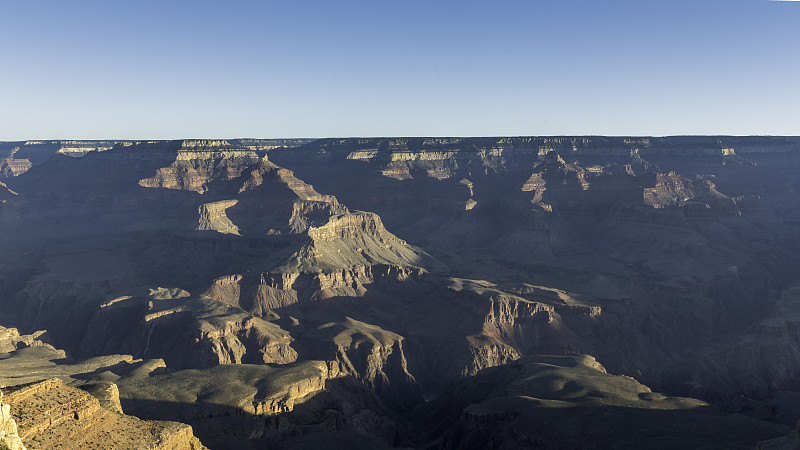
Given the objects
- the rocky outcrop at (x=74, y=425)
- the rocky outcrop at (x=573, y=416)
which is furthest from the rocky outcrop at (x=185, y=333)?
the rocky outcrop at (x=74, y=425)

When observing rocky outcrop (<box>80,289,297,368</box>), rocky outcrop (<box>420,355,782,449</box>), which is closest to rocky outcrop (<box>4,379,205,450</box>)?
rocky outcrop (<box>420,355,782,449</box>)

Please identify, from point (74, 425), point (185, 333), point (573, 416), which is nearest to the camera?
point (74, 425)

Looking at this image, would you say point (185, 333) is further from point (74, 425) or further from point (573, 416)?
point (74, 425)

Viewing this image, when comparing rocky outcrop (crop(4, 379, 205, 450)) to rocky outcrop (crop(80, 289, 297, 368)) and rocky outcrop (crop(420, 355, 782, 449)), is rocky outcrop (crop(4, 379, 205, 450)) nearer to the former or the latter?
rocky outcrop (crop(420, 355, 782, 449))

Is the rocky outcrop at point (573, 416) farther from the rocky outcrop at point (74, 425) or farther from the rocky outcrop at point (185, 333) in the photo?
the rocky outcrop at point (74, 425)

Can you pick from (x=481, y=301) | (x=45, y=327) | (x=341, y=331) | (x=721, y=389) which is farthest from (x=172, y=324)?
(x=721, y=389)

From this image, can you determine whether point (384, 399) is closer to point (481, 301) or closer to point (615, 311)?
point (481, 301)

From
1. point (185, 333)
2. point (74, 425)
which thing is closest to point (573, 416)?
point (74, 425)

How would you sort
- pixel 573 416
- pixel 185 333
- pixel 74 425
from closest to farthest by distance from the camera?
pixel 74 425 → pixel 573 416 → pixel 185 333

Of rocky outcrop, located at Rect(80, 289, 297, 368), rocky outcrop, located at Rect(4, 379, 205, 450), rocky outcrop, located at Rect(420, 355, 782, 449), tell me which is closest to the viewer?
rocky outcrop, located at Rect(4, 379, 205, 450)

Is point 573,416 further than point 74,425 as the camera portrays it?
Yes
